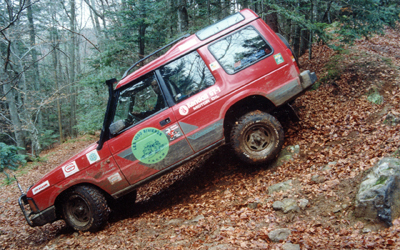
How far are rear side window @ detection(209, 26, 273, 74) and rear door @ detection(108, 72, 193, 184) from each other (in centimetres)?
121

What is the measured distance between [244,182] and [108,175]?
2419 mm

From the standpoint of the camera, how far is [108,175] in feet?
15.6

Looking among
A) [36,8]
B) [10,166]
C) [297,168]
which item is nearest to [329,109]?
[297,168]

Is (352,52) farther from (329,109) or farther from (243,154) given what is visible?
(243,154)

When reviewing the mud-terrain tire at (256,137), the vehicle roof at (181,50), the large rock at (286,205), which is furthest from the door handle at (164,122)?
the large rock at (286,205)

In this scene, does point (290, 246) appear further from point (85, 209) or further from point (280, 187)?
point (85, 209)

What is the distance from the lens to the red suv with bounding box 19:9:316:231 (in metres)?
4.57

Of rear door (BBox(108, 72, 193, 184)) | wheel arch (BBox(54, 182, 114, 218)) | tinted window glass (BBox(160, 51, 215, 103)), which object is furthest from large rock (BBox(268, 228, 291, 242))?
wheel arch (BBox(54, 182, 114, 218))

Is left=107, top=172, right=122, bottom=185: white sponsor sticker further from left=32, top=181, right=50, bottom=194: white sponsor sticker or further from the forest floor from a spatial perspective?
left=32, top=181, right=50, bottom=194: white sponsor sticker

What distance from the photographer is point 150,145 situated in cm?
461

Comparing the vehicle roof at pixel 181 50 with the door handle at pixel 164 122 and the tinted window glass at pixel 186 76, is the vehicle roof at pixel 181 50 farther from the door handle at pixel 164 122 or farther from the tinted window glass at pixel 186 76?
the door handle at pixel 164 122

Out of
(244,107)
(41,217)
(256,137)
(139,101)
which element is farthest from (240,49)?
(41,217)

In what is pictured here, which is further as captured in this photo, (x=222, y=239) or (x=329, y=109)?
(x=329, y=109)

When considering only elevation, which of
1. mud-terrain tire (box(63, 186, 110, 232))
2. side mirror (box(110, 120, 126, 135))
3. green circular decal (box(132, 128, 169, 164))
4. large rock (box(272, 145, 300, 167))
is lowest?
large rock (box(272, 145, 300, 167))
